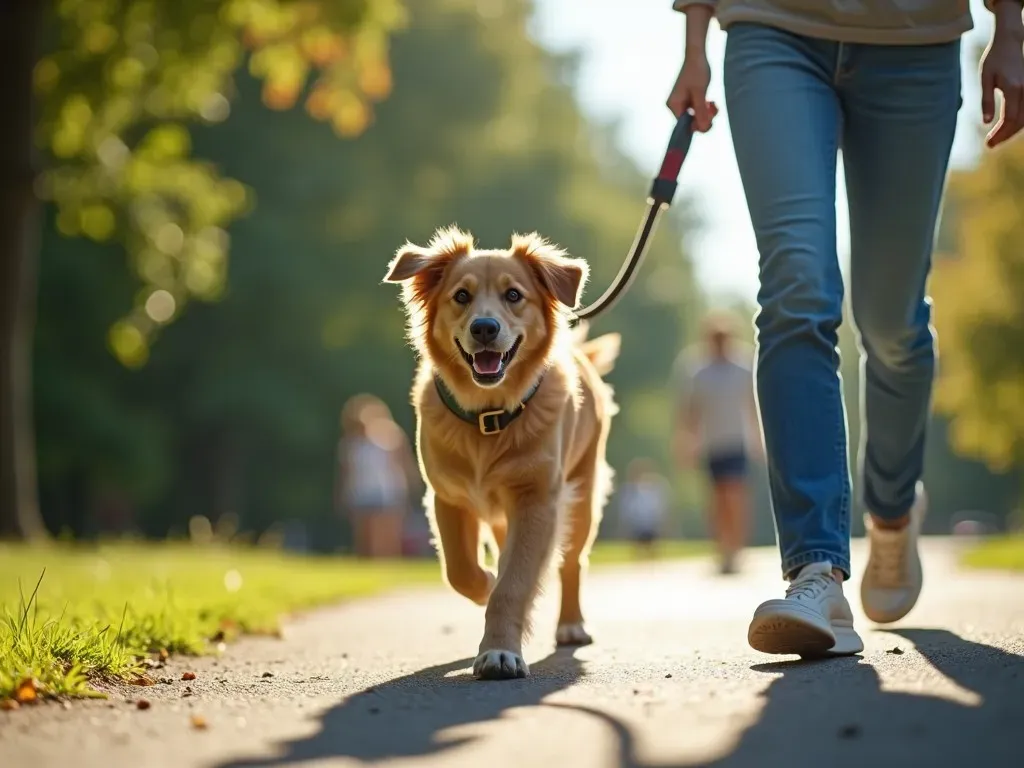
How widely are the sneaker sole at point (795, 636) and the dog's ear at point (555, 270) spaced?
1.66 meters

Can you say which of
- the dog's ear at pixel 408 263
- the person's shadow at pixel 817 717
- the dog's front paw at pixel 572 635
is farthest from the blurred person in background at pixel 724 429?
the person's shadow at pixel 817 717

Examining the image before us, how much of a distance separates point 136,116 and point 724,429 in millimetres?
8702

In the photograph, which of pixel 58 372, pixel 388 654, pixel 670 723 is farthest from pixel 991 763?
pixel 58 372

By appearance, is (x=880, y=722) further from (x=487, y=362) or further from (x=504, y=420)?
(x=487, y=362)

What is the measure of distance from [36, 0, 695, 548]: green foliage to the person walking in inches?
806

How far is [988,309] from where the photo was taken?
897 inches

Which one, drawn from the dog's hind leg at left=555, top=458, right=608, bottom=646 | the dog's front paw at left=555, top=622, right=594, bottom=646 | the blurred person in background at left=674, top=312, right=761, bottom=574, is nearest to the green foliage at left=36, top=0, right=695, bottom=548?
the blurred person in background at left=674, top=312, right=761, bottom=574

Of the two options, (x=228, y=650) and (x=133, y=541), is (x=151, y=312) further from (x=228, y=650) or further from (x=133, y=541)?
(x=228, y=650)

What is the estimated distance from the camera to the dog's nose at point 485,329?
4.80 m

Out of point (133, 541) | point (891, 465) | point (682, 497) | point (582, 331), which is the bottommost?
point (682, 497)

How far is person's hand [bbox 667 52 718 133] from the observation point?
4.34 m

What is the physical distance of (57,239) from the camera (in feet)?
78.5

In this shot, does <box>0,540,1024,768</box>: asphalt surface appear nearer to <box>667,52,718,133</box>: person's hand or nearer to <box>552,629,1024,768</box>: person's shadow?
<box>552,629,1024,768</box>: person's shadow

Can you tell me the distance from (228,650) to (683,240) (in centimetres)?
3797
